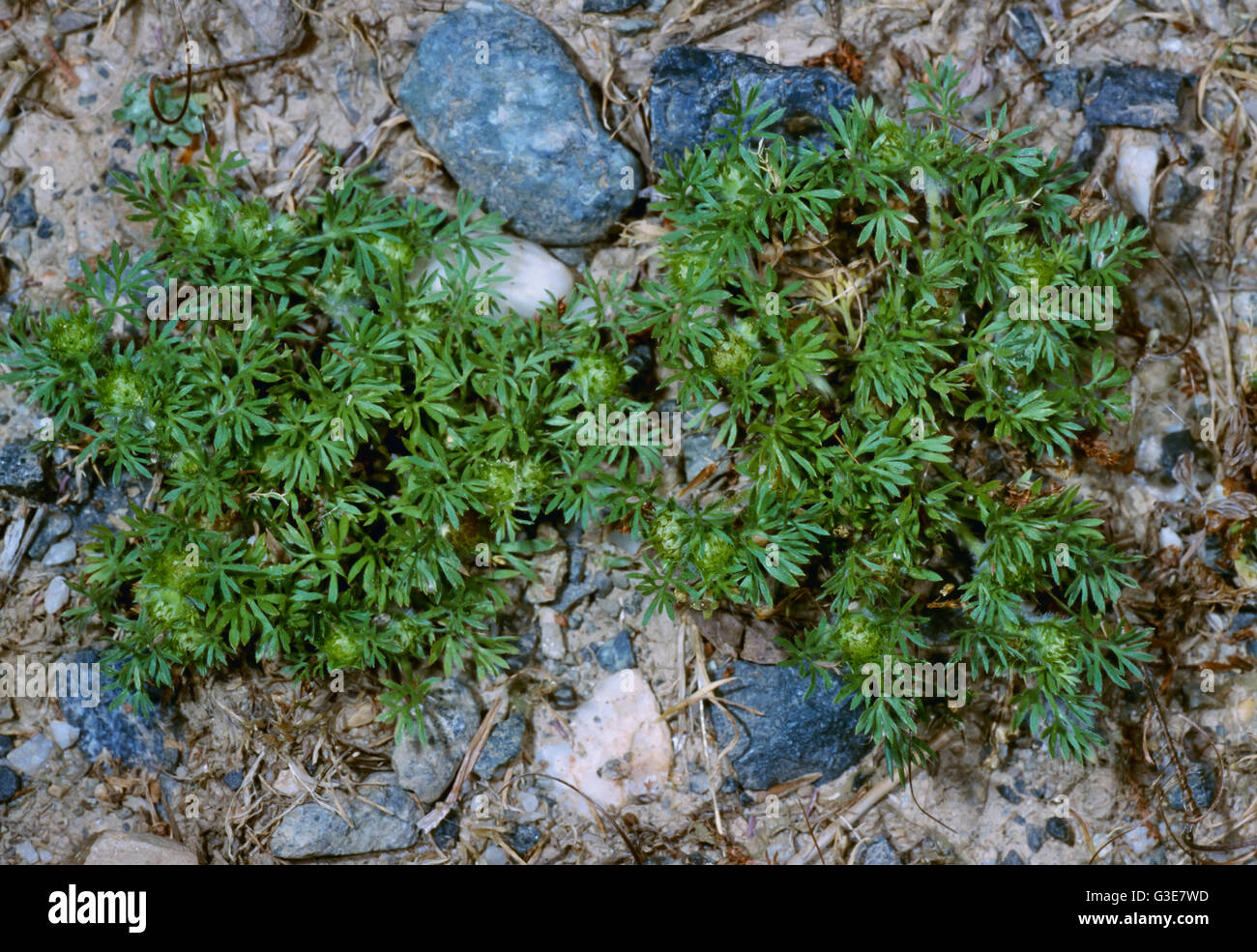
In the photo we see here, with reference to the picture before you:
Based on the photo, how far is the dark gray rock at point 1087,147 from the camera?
16.3 feet

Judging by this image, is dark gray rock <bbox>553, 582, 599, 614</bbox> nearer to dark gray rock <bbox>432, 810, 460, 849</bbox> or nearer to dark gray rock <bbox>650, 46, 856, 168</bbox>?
dark gray rock <bbox>432, 810, 460, 849</bbox>

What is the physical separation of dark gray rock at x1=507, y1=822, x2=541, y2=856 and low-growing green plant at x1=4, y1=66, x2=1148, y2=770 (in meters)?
0.71

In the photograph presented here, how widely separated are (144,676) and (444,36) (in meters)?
3.36

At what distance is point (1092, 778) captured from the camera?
488 cm

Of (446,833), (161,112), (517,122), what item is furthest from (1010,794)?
(161,112)

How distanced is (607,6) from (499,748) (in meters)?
3.70

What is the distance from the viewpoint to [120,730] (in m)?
4.89

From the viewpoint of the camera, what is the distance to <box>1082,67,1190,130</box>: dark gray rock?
197 inches

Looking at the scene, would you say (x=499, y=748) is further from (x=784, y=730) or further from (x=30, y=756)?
(x=30, y=756)

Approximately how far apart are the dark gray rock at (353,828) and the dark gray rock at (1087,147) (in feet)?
14.8

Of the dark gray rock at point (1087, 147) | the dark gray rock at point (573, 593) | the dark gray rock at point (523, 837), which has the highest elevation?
the dark gray rock at point (1087, 147)

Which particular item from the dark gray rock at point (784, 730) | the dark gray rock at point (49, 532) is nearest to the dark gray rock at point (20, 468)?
the dark gray rock at point (49, 532)

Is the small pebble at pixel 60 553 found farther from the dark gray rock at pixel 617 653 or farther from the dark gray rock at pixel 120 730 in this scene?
the dark gray rock at pixel 617 653
